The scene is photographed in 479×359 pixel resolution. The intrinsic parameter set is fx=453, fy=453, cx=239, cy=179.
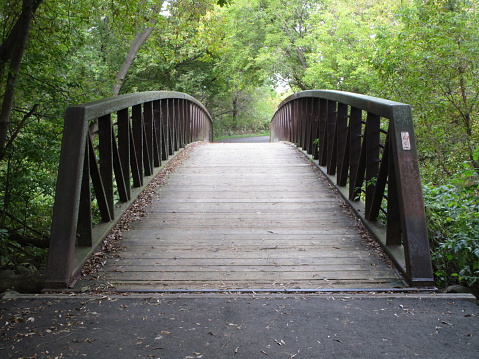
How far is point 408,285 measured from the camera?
3.45 metres

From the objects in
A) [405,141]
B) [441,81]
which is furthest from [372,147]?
[441,81]

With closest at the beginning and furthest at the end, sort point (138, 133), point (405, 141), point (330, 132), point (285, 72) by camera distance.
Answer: point (405, 141) → point (138, 133) → point (330, 132) → point (285, 72)

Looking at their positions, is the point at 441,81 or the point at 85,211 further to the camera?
the point at 441,81

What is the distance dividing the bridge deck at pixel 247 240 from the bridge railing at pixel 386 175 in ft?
0.61

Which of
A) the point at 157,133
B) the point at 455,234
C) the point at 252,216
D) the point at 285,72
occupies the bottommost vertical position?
the point at 252,216

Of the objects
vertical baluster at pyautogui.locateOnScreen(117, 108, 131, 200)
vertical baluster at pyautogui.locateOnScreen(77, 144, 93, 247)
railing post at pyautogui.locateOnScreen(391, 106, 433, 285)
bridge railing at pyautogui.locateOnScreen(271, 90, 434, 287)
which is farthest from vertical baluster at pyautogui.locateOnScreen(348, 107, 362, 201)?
vertical baluster at pyautogui.locateOnScreen(77, 144, 93, 247)

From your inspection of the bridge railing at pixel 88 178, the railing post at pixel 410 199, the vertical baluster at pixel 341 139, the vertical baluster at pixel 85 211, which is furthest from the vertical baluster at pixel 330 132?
the vertical baluster at pixel 85 211

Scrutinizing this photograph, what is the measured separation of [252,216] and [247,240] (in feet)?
2.41

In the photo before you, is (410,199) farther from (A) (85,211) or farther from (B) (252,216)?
(A) (85,211)

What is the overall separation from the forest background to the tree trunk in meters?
0.01

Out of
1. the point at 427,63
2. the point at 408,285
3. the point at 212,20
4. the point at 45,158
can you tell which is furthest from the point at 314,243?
the point at 212,20

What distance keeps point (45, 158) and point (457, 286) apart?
457cm

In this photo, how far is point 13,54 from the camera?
186 inches

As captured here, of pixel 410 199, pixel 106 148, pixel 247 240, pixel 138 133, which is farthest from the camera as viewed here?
pixel 138 133
